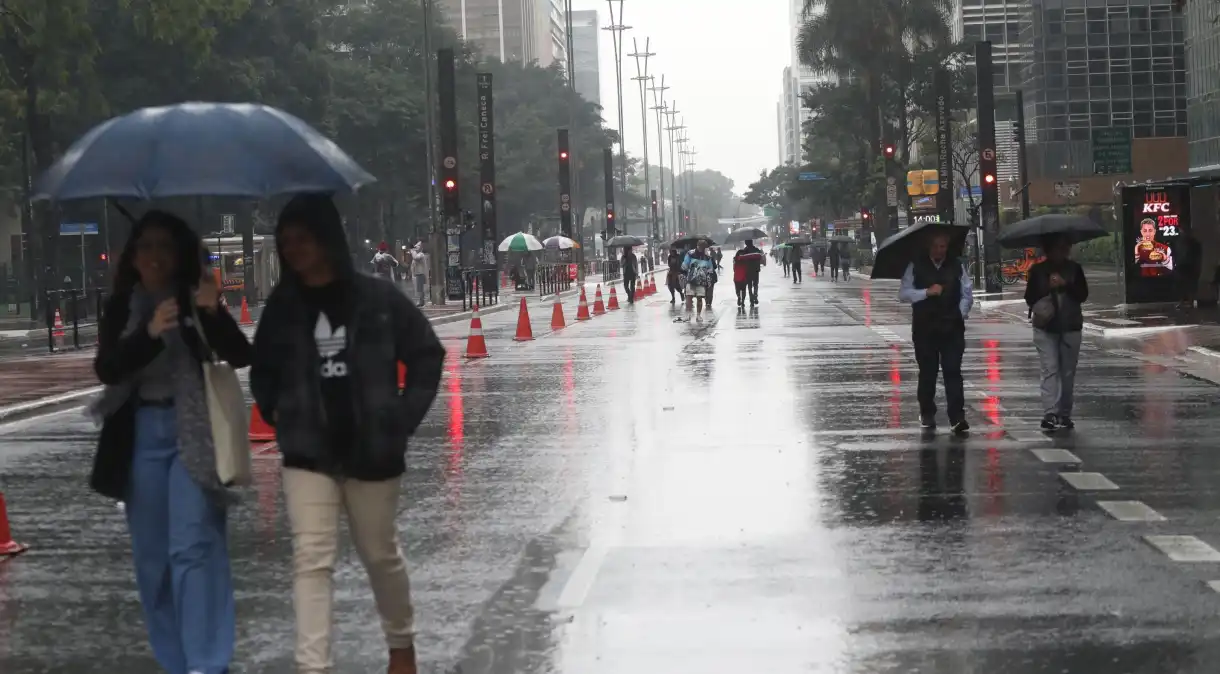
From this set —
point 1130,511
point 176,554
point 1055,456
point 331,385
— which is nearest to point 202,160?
point 331,385

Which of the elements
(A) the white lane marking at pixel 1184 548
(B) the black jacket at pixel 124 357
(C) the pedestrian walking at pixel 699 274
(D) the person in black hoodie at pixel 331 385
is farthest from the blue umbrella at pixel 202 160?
(C) the pedestrian walking at pixel 699 274

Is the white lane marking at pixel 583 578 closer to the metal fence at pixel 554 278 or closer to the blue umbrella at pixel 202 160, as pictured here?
the blue umbrella at pixel 202 160

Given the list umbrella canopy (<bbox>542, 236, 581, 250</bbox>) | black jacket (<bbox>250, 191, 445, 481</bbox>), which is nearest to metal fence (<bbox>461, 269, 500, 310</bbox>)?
umbrella canopy (<bbox>542, 236, 581, 250</bbox>)

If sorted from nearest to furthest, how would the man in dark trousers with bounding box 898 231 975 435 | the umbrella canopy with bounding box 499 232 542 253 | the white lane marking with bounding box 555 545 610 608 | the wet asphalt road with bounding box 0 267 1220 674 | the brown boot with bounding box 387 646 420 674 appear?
the brown boot with bounding box 387 646 420 674
the wet asphalt road with bounding box 0 267 1220 674
the white lane marking with bounding box 555 545 610 608
the man in dark trousers with bounding box 898 231 975 435
the umbrella canopy with bounding box 499 232 542 253

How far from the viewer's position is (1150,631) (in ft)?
23.5

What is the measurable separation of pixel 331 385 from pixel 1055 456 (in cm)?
806

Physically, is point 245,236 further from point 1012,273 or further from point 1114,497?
point 1114,497

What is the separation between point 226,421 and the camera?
614 centimetres

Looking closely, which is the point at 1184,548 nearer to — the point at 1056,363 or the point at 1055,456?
the point at 1055,456

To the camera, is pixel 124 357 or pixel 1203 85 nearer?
pixel 124 357

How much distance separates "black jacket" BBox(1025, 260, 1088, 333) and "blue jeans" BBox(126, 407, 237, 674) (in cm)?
913

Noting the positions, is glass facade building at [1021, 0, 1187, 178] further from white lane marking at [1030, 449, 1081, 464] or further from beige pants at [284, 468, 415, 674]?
beige pants at [284, 468, 415, 674]

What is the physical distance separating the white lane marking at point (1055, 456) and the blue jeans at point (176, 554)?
25.7 ft

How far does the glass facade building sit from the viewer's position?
8719 cm
